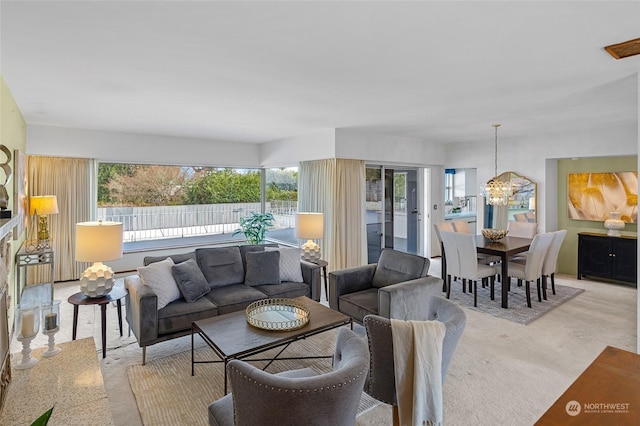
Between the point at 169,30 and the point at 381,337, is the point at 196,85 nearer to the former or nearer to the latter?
the point at 169,30

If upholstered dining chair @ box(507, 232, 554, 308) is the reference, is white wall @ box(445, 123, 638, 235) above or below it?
above

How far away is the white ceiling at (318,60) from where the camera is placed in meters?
2.00

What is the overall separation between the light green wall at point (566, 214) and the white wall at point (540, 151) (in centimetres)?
17

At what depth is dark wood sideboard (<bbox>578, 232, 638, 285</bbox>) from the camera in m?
5.38

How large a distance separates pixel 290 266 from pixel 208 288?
3.35ft

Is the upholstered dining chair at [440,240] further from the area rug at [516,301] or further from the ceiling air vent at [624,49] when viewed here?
the ceiling air vent at [624,49]

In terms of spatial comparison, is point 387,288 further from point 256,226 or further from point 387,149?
point 256,226

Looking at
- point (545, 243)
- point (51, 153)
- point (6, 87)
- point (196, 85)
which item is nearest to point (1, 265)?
point (196, 85)

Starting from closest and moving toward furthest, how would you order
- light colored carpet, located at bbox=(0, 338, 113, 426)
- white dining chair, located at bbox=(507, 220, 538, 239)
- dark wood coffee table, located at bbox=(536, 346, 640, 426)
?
dark wood coffee table, located at bbox=(536, 346, 640, 426) → light colored carpet, located at bbox=(0, 338, 113, 426) → white dining chair, located at bbox=(507, 220, 538, 239)

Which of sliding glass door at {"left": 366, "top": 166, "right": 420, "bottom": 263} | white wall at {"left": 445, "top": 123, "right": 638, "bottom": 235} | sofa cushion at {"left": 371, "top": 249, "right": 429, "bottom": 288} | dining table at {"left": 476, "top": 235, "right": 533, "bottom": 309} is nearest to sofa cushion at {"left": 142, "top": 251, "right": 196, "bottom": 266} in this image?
sofa cushion at {"left": 371, "top": 249, "right": 429, "bottom": 288}

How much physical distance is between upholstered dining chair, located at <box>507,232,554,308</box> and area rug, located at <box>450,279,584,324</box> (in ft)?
0.51

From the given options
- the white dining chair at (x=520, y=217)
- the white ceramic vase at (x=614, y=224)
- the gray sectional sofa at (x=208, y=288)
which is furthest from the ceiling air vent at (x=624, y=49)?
the white dining chair at (x=520, y=217)

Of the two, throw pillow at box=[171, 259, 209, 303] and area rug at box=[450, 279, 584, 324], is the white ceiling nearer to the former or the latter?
throw pillow at box=[171, 259, 209, 303]

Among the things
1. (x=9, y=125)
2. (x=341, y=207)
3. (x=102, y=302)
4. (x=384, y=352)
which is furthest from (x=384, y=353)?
(x=9, y=125)
